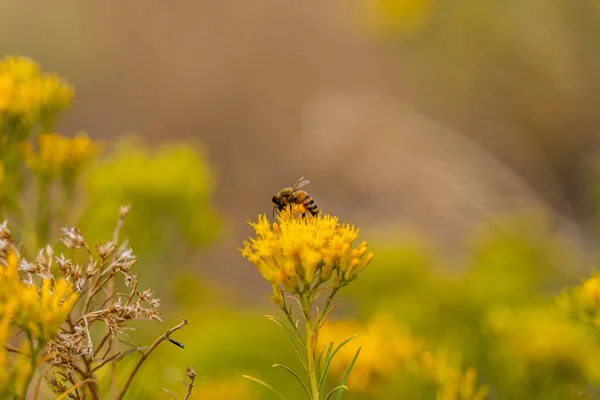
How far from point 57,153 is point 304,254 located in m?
0.82

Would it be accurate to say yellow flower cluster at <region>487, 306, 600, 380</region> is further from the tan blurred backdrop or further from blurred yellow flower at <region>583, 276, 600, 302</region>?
the tan blurred backdrop

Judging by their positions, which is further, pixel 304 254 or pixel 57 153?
pixel 57 153

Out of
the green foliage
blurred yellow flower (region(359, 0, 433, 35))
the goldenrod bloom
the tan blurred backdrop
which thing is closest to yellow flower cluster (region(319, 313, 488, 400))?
the goldenrod bloom

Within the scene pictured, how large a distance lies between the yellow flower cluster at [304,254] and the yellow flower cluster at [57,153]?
0.73m

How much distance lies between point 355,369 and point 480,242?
2598mm

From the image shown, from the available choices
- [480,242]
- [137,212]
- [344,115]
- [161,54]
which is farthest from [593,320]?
[161,54]

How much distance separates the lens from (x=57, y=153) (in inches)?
54.5

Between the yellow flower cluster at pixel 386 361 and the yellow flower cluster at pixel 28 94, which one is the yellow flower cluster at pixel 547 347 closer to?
the yellow flower cluster at pixel 386 361

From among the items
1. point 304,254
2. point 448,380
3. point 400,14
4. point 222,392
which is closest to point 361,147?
point 400,14

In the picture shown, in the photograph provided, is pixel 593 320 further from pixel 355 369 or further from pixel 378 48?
pixel 378 48

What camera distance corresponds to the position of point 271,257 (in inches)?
32.8

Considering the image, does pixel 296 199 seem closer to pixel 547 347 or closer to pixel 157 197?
pixel 547 347

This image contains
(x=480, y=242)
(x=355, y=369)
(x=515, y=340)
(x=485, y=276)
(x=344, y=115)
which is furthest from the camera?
(x=344, y=115)

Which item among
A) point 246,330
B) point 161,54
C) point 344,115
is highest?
point 161,54
